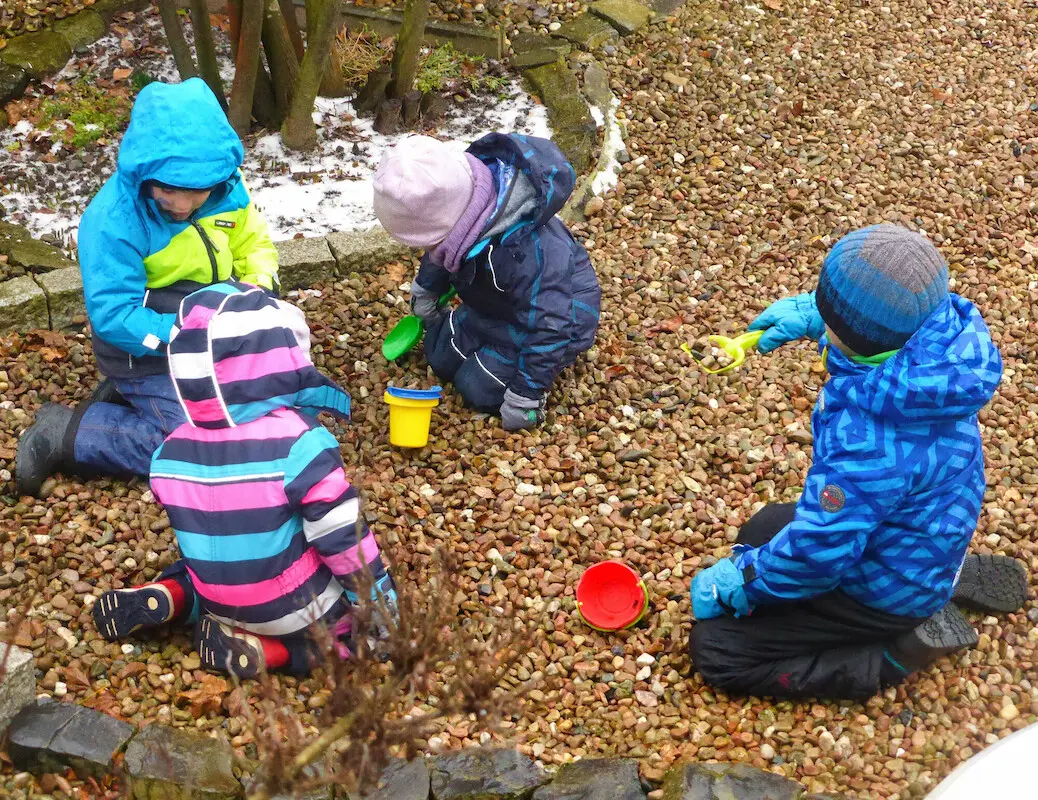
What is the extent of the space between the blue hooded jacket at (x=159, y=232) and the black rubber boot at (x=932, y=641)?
7.45 feet

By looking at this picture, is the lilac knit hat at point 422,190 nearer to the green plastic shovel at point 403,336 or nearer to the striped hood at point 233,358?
the green plastic shovel at point 403,336

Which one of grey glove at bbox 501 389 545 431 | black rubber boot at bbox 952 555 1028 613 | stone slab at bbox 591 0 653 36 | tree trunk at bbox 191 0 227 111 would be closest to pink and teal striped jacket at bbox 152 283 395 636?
grey glove at bbox 501 389 545 431

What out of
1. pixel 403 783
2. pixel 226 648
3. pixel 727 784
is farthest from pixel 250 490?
pixel 727 784

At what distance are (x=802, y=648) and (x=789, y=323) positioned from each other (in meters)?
0.84

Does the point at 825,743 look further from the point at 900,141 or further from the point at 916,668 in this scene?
the point at 900,141

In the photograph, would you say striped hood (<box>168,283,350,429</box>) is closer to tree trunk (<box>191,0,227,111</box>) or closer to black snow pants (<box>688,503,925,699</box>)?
black snow pants (<box>688,503,925,699</box>)

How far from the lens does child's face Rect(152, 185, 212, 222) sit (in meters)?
3.09

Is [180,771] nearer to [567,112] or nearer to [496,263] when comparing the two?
[496,263]

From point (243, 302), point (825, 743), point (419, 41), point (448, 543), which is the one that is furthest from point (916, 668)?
point (419, 41)

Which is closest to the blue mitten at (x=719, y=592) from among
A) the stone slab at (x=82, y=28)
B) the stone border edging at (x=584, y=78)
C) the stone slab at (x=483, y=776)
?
the stone slab at (x=483, y=776)

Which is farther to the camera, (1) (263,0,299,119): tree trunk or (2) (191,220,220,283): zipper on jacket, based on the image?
(1) (263,0,299,119): tree trunk

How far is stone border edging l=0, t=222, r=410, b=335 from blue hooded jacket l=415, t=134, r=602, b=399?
58 cm

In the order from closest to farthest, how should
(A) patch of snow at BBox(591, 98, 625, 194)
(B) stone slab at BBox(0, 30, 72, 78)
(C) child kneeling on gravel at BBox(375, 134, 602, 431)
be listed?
(C) child kneeling on gravel at BBox(375, 134, 602, 431), (A) patch of snow at BBox(591, 98, 625, 194), (B) stone slab at BBox(0, 30, 72, 78)

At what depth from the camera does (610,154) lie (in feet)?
15.8
